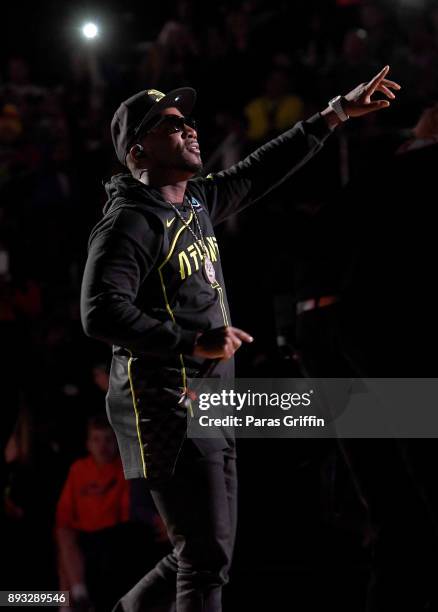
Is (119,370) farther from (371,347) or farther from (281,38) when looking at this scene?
(281,38)

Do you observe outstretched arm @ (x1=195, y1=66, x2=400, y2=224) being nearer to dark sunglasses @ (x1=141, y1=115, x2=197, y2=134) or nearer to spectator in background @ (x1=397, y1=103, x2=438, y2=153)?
spectator in background @ (x1=397, y1=103, x2=438, y2=153)

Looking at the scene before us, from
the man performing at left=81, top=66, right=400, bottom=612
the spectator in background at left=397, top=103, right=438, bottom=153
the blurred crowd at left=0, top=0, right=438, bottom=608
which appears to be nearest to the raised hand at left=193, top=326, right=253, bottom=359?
the man performing at left=81, top=66, right=400, bottom=612

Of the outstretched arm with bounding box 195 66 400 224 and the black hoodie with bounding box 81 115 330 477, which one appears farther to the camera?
the outstretched arm with bounding box 195 66 400 224

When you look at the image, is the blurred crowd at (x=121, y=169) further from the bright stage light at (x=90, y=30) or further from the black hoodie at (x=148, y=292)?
the black hoodie at (x=148, y=292)

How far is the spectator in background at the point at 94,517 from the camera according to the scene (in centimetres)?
435

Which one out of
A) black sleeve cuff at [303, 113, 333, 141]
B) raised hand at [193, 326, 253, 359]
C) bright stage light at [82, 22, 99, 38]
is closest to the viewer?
raised hand at [193, 326, 253, 359]

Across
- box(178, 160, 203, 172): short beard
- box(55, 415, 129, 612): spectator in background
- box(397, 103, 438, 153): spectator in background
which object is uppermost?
box(397, 103, 438, 153): spectator in background

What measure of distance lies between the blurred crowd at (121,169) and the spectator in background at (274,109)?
12 mm

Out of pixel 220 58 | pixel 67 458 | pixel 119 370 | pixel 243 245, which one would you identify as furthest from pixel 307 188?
pixel 119 370

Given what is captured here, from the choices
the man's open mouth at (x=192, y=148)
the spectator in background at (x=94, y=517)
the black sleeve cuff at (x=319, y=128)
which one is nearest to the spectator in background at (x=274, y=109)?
the spectator in background at (x=94, y=517)

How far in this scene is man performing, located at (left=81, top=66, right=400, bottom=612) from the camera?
2584mm

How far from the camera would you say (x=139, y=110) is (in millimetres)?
2949

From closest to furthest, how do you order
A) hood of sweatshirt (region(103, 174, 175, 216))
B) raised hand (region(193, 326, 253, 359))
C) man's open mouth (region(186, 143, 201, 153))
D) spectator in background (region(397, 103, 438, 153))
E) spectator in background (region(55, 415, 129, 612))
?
raised hand (region(193, 326, 253, 359)) → hood of sweatshirt (region(103, 174, 175, 216)) → man's open mouth (region(186, 143, 201, 153)) → spectator in background (region(397, 103, 438, 153)) → spectator in background (region(55, 415, 129, 612))

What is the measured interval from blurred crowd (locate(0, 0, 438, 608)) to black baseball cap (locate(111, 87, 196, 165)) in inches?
64.3
